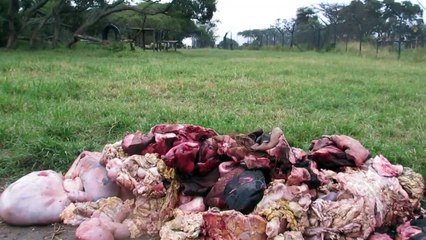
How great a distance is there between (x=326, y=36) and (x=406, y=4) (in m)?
10.2

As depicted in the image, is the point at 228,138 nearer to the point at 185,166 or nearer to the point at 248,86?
the point at 185,166

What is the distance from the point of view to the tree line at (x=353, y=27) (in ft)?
85.5

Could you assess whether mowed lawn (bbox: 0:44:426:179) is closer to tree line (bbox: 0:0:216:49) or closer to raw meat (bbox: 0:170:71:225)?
raw meat (bbox: 0:170:71:225)

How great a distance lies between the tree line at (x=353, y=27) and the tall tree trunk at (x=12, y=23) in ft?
47.3

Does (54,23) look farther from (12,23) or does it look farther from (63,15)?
(12,23)

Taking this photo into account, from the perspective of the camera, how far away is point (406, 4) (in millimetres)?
37562

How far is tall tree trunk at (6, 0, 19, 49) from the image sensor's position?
63.8 ft

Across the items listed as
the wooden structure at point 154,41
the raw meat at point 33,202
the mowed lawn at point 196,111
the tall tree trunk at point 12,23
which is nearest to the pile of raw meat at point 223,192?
the raw meat at point 33,202

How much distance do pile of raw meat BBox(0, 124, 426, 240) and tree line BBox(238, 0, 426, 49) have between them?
18850mm

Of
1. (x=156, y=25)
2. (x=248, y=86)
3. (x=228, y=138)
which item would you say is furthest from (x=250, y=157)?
(x=156, y=25)

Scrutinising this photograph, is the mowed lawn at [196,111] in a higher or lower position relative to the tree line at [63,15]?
lower

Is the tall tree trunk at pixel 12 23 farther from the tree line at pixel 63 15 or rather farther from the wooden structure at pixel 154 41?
the wooden structure at pixel 154 41

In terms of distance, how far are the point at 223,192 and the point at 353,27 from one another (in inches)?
1157

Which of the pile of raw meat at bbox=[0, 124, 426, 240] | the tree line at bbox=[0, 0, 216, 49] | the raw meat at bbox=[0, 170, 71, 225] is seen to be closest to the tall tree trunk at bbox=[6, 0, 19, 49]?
the tree line at bbox=[0, 0, 216, 49]
